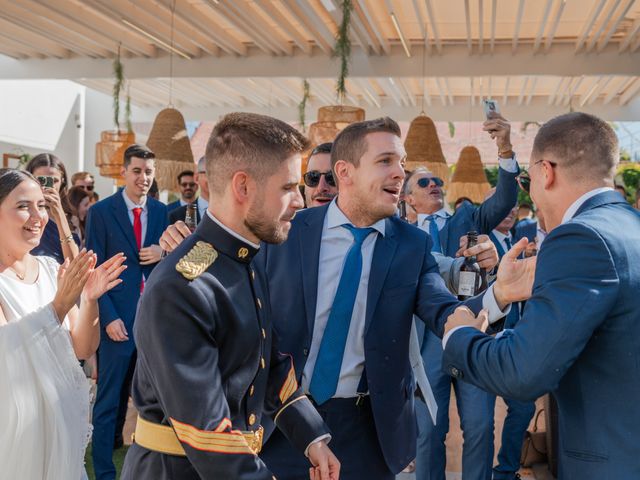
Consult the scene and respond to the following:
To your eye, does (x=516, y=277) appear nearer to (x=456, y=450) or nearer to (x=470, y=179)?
(x=456, y=450)

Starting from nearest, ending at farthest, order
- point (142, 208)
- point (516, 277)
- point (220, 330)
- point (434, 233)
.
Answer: point (220, 330) < point (516, 277) < point (434, 233) < point (142, 208)

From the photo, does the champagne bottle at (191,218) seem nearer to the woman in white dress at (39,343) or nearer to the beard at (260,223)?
the woman in white dress at (39,343)

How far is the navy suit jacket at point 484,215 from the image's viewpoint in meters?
4.27

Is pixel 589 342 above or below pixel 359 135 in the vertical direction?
below

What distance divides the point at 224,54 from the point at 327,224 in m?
9.18

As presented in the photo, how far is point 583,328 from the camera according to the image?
1.95 m

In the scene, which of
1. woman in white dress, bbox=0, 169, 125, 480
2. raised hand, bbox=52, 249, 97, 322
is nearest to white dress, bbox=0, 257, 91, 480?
woman in white dress, bbox=0, 169, 125, 480

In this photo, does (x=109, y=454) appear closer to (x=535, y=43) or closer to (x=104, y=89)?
(x=535, y=43)

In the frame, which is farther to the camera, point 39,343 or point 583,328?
point 39,343

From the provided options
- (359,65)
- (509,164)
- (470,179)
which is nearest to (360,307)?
(509,164)

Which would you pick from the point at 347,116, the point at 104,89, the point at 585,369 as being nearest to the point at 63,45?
the point at 104,89

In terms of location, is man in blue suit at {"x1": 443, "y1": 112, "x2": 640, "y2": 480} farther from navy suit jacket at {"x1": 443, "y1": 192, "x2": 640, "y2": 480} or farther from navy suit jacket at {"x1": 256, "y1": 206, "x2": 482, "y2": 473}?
navy suit jacket at {"x1": 256, "y1": 206, "x2": 482, "y2": 473}

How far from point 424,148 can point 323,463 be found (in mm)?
6132

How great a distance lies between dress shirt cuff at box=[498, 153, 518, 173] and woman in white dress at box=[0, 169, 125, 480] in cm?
217
